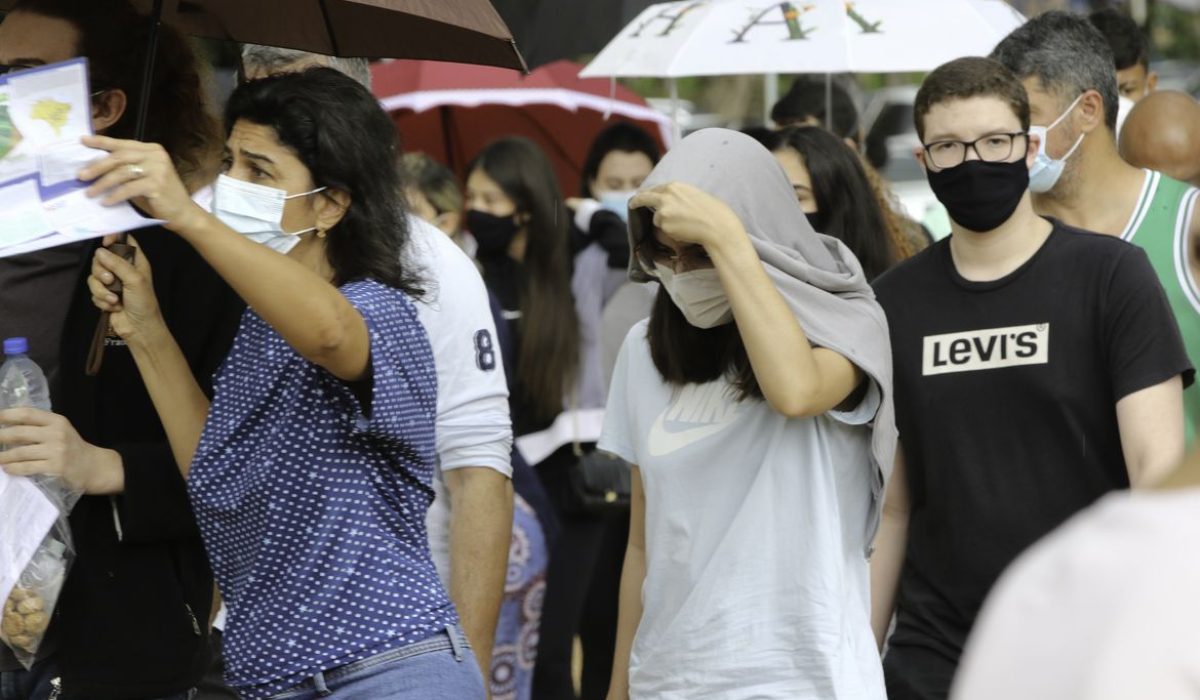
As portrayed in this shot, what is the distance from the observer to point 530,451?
6.64 m

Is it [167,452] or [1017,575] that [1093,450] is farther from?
[1017,575]

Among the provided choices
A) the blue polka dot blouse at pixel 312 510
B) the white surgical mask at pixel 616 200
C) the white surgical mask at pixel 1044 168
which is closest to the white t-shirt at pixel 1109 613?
the blue polka dot blouse at pixel 312 510

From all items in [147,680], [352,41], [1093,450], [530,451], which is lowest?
[530,451]

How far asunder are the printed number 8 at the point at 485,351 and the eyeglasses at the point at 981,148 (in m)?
1.10

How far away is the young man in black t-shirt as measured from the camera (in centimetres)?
365

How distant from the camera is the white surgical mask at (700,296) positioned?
137 inches

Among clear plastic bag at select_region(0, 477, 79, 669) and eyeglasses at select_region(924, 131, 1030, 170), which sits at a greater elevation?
eyeglasses at select_region(924, 131, 1030, 170)

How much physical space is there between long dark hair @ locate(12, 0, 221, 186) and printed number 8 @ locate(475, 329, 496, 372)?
0.77m

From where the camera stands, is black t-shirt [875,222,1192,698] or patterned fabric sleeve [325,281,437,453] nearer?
patterned fabric sleeve [325,281,437,453]

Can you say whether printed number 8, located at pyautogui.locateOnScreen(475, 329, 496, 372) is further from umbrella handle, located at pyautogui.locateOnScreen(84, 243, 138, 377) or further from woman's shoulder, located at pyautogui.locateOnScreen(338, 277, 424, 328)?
umbrella handle, located at pyautogui.locateOnScreen(84, 243, 138, 377)

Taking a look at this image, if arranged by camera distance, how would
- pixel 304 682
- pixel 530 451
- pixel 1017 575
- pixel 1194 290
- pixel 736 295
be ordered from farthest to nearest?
pixel 530 451
pixel 1194 290
pixel 736 295
pixel 304 682
pixel 1017 575

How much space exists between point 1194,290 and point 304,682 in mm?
2294

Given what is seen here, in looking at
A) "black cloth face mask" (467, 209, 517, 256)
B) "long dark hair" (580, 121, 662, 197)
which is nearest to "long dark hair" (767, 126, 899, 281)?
"black cloth face mask" (467, 209, 517, 256)

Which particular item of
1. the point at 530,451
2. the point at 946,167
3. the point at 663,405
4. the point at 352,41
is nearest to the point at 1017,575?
the point at 663,405
